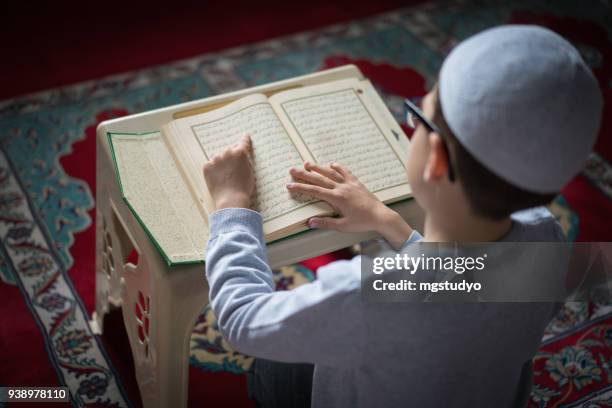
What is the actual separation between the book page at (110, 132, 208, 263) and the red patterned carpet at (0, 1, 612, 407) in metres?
0.54

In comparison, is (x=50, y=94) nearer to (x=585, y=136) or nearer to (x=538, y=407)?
(x=538, y=407)

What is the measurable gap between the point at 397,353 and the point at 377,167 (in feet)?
1.36

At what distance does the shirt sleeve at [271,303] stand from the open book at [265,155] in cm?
7

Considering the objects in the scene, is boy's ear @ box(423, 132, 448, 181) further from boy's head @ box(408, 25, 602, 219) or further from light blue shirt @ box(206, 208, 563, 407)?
light blue shirt @ box(206, 208, 563, 407)

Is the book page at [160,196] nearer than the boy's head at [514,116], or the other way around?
the boy's head at [514,116]

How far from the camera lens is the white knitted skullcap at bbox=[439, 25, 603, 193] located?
2.39ft

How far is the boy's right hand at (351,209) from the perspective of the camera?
1.10 metres

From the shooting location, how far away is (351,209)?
1102 mm

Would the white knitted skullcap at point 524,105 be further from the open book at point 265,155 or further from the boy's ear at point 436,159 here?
the open book at point 265,155

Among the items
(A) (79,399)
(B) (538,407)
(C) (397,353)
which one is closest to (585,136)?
(C) (397,353)

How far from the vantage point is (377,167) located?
47.5 inches

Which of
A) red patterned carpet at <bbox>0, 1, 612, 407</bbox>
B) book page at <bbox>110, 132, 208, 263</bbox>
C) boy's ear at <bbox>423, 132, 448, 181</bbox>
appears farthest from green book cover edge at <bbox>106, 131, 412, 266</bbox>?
red patterned carpet at <bbox>0, 1, 612, 407</bbox>
